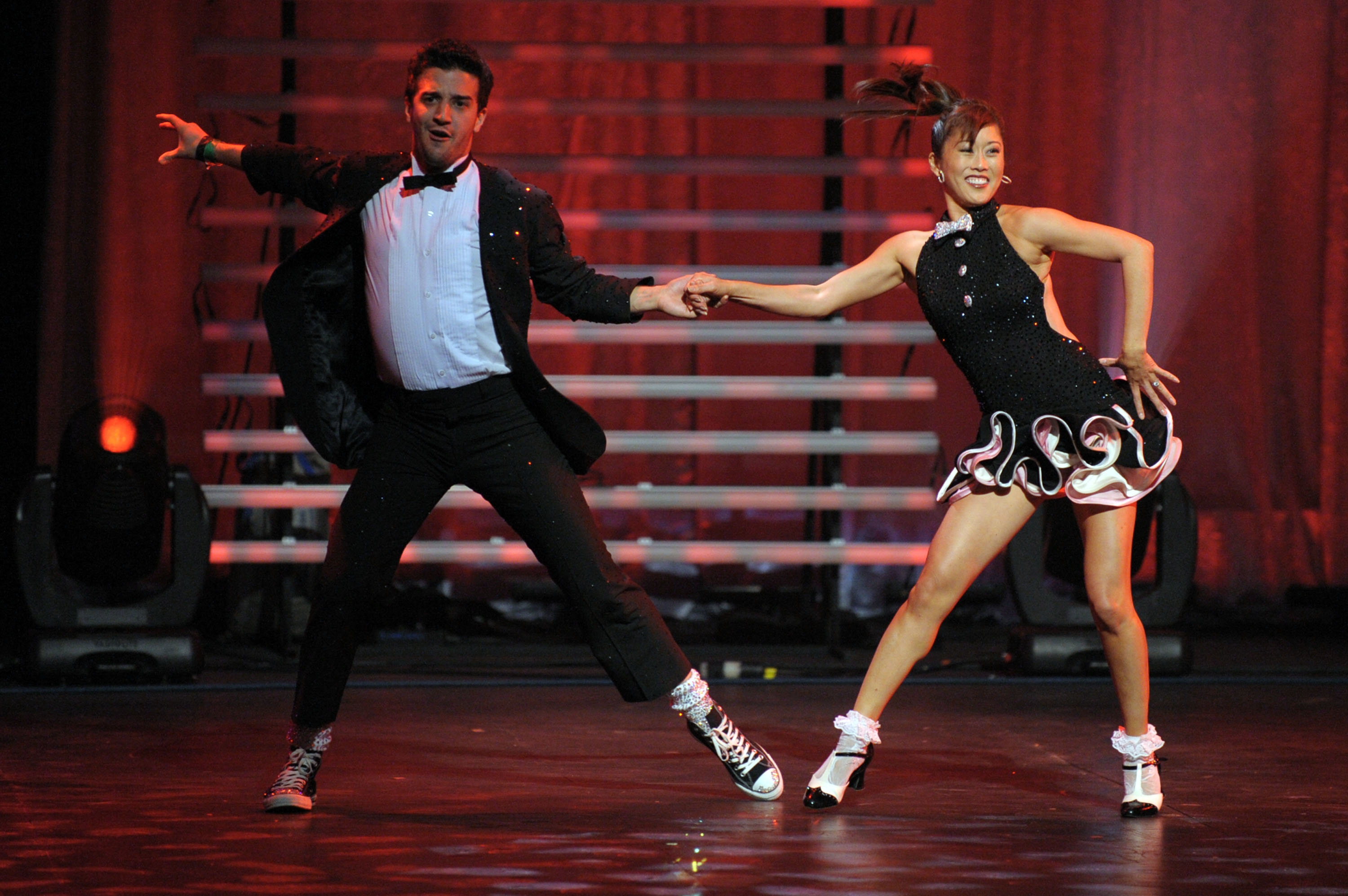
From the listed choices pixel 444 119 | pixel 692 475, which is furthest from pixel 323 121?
pixel 444 119

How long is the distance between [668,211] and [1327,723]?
312 cm

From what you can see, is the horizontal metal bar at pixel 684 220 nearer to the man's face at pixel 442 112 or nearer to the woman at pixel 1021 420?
the woman at pixel 1021 420

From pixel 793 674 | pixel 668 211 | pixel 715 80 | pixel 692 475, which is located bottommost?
pixel 793 674

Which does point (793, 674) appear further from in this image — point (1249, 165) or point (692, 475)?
point (1249, 165)

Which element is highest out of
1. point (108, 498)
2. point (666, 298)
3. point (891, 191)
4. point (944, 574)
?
point (891, 191)

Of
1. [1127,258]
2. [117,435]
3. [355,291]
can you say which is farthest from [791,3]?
[355,291]

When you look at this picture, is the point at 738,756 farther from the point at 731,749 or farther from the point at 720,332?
the point at 720,332

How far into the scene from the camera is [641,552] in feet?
19.7

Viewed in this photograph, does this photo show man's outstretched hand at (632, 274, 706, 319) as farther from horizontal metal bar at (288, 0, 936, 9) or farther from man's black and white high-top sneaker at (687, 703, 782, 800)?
horizontal metal bar at (288, 0, 936, 9)

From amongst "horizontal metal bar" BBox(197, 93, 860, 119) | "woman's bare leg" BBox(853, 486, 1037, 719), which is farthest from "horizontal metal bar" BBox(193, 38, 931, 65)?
"woman's bare leg" BBox(853, 486, 1037, 719)

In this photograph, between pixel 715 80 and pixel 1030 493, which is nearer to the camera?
pixel 1030 493

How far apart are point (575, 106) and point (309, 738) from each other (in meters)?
3.58

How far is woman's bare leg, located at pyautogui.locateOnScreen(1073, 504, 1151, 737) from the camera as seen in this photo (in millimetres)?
3461

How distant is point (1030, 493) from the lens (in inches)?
137
